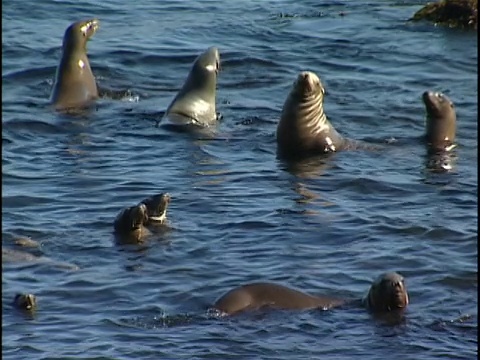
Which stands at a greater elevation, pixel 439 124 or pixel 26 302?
pixel 26 302

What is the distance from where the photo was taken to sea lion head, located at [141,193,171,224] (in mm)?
8422

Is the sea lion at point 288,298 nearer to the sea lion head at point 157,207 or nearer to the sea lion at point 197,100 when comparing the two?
the sea lion head at point 157,207

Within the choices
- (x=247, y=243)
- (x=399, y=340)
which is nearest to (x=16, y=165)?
(x=247, y=243)

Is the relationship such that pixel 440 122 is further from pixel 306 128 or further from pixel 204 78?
pixel 204 78

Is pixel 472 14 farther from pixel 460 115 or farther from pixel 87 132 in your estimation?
pixel 87 132

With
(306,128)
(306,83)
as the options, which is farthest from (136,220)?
(306,83)

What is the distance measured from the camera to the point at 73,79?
42.3 feet

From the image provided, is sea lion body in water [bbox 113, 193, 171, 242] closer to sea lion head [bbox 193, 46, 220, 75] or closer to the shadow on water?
the shadow on water

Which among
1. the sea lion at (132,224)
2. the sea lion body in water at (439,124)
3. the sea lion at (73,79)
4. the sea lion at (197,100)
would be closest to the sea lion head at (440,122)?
the sea lion body in water at (439,124)

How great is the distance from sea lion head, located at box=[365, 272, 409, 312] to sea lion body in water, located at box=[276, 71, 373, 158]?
15.1ft

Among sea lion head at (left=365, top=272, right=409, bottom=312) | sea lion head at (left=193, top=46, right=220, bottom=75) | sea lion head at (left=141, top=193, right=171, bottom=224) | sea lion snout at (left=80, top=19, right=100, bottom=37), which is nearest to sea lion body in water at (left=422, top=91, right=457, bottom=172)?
sea lion head at (left=193, top=46, right=220, bottom=75)

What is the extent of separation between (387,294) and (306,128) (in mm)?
4809

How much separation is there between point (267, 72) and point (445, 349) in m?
9.35

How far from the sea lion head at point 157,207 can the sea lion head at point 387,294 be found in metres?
2.35
